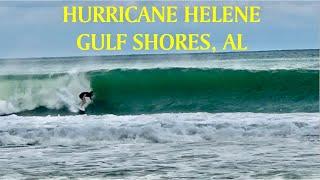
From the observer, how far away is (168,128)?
9.32 meters

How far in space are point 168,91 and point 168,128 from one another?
22.6ft

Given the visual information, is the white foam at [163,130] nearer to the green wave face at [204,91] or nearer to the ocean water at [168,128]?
the ocean water at [168,128]

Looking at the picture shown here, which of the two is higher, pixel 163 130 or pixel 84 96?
pixel 84 96

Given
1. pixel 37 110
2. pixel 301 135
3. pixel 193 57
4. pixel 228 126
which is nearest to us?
pixel 301 135

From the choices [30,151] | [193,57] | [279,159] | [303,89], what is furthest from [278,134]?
[193,57]

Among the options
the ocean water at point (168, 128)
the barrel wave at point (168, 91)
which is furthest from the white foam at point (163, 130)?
the barrel wave at point (168, 91)

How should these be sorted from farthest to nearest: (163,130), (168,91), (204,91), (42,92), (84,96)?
(42,92), (168,91), (204,91), (84,96), (163,130)

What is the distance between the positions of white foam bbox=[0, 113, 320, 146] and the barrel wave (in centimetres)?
357

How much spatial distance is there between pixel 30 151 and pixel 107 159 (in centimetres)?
131

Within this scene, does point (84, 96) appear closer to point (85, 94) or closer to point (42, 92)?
point (85, 94)

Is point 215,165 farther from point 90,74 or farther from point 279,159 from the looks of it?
point 90,74

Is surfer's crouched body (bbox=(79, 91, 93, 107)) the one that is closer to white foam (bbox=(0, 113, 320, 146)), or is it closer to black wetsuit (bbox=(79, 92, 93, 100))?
black wetsuit (bbox=(79, 92, 93, 100))

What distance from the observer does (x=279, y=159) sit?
6938 mm

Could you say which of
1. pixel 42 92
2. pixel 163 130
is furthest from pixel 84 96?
pixel 163 130
